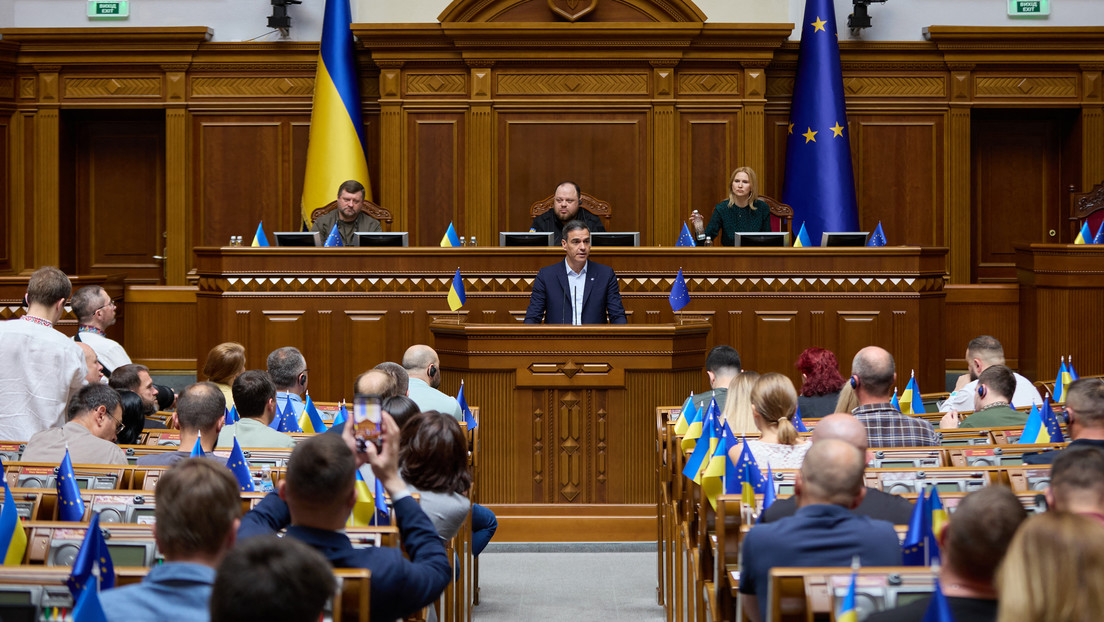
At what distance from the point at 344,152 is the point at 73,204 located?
3078mm

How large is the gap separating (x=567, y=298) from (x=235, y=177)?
17.1ft

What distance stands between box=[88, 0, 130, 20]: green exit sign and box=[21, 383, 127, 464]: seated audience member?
25.4 ft

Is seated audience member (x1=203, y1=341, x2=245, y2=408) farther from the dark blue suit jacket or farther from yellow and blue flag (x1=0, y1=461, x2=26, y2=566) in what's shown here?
yellow and blue flag (x1=0, y1=461, x2=26, y2=566)

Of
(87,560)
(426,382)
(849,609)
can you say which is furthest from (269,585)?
(426,382)

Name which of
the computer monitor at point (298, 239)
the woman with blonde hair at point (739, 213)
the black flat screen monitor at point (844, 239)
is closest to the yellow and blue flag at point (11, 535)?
the computer monitor at point (298, 239)

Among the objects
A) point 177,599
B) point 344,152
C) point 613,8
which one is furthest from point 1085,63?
point 177,599

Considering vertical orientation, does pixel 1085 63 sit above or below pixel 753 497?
above

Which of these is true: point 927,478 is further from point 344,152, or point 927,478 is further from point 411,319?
point 344,152

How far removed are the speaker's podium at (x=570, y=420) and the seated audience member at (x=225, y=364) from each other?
3.87 feet

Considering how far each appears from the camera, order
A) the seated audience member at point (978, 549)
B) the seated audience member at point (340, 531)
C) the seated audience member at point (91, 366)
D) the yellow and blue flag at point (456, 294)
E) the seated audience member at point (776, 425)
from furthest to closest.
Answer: the yellow and blue flag at point (456, 294)
the seated audience member at point (91, 366)
the seated audience member at point (776, 425)
the seated audience member at point (340, 531)
the seated audience member at point (978, 549)

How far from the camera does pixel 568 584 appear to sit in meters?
5.59

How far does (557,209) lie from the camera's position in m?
8.62

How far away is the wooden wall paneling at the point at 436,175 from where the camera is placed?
36.6 ft

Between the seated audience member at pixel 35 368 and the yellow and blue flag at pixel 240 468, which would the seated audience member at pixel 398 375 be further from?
→ the seated audience member at pixel 35 368
